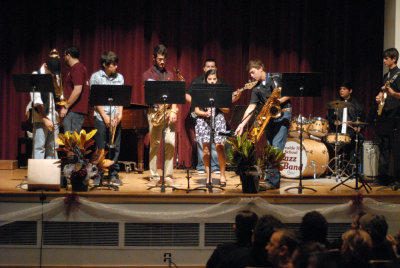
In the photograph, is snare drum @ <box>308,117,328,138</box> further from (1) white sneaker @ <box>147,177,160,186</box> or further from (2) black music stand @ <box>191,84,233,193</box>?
(1) white sneaker @ <box>147,177,160,186</box>

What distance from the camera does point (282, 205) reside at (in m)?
6.27

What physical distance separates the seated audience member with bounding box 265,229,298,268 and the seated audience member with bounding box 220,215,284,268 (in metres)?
0.17

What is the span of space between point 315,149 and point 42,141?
4646 mm

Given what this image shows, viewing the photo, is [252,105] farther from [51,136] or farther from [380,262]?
[380,262]

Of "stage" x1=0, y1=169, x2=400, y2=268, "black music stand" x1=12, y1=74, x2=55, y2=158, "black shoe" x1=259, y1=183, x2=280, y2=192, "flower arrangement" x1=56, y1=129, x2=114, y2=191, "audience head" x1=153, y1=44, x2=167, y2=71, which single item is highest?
"audience head" x1=153, y1=44, x2=167, y2=71

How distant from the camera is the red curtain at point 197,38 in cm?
960

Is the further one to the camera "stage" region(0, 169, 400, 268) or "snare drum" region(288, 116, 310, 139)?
"snare drum" region(288, 116, 310, 139)

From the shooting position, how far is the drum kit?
846 cm

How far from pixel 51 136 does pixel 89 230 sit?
178cm

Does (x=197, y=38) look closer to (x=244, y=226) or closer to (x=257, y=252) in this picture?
(x=244, y=226)

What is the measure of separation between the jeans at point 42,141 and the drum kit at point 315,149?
397cm

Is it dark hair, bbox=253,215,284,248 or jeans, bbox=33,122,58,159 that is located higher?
jeans, bbox=33,122,58,159

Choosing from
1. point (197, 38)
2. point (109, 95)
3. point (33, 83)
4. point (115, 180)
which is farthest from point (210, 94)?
point (197, 38)

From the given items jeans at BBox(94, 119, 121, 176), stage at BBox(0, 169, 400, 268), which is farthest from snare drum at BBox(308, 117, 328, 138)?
jeans at BBox(94, 119, 121, 176)
